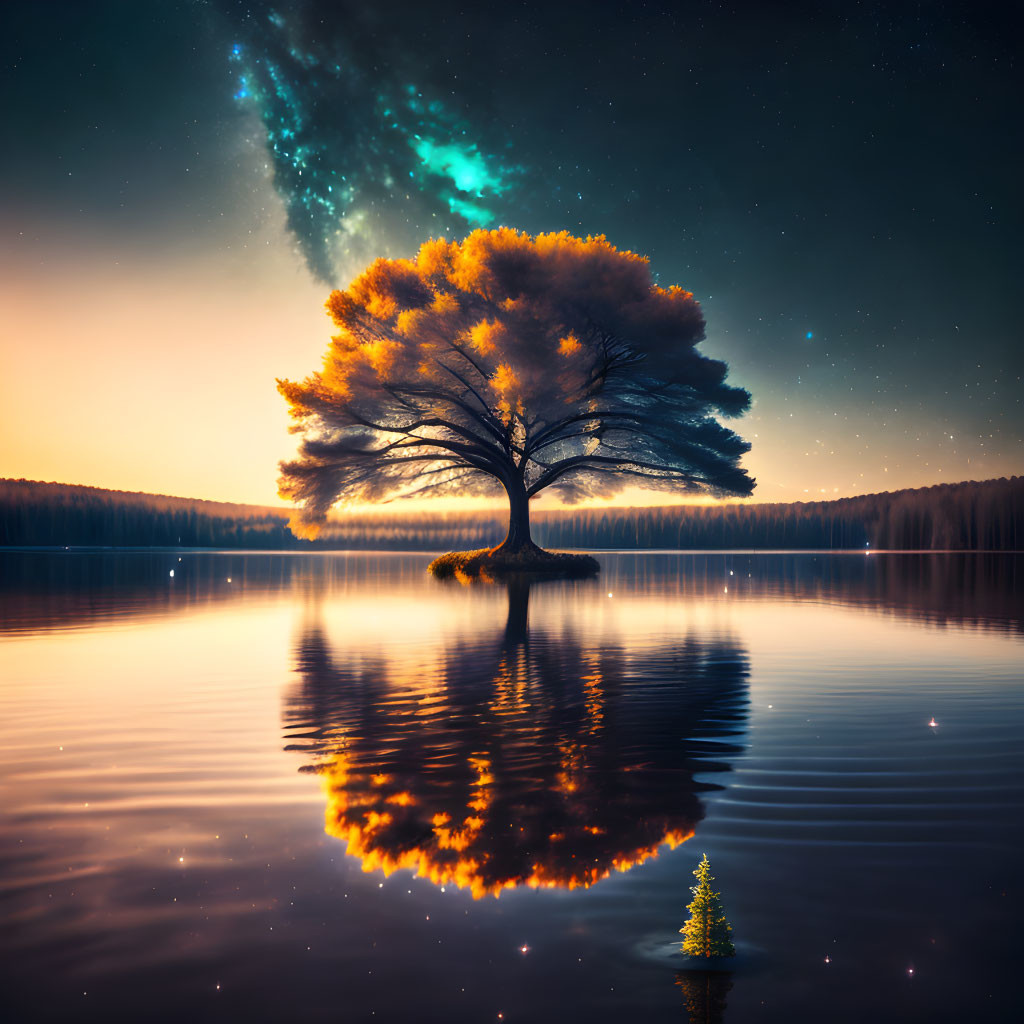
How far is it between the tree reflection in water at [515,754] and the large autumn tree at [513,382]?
16.0 meters

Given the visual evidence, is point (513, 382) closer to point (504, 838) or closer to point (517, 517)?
point (517, 517)

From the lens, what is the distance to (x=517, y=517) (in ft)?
91.0

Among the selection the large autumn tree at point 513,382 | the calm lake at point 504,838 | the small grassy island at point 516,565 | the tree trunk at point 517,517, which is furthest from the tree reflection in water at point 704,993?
the tree trunk at point 517,517

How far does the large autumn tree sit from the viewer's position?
23375 mm

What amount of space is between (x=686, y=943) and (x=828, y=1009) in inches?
16.0

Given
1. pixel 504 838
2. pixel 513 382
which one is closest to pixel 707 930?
pixel 504 838

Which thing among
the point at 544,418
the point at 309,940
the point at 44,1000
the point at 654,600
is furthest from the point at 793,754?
the point at 544,418

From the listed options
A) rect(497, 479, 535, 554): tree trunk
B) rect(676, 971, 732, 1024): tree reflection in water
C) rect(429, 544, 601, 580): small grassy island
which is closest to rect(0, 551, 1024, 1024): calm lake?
rect(676, 971, 732, 1024): tree reflection in water

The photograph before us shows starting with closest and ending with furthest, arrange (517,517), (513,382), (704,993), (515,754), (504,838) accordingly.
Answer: (704,993)
(504,838)
(515,754)
(513,382)
(517,517)

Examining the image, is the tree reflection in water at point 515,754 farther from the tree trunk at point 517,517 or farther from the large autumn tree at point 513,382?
the tree trunk at point 517,517

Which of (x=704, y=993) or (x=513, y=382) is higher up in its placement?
(x=513, y=382)

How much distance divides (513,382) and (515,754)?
18.6 m

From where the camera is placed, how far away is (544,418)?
24.6 meters

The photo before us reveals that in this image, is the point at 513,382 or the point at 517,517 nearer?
the point at 513,382
